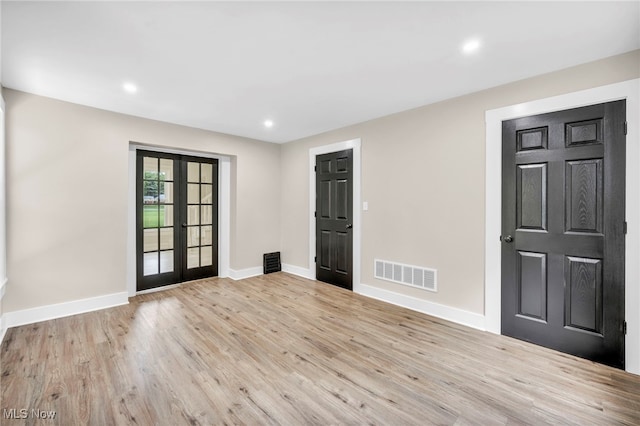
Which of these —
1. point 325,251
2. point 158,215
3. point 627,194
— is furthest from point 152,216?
point 627,194

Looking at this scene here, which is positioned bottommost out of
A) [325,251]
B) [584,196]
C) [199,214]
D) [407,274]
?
[407,274]

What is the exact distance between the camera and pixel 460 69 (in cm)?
250

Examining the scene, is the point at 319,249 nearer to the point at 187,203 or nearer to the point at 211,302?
the point at 211,302

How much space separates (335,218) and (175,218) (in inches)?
100

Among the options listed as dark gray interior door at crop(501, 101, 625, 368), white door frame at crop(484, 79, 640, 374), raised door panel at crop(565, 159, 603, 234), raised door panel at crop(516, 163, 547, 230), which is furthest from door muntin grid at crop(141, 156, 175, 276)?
raised door panel at crop(565, 159, 603, 234)

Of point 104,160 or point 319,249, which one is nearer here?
point 104,160

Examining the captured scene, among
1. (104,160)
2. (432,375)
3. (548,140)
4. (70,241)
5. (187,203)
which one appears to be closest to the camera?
(432,375)

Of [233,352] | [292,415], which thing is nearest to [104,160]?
[233,352]

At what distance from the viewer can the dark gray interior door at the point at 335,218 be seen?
4.32m

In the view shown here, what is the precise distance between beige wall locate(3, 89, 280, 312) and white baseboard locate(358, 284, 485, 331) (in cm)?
337

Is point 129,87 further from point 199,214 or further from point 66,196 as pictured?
point 199,214

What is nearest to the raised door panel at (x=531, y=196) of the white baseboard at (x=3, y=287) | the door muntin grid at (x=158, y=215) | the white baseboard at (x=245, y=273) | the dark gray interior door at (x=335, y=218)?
the dark gray interior door at (x=335, y=218)

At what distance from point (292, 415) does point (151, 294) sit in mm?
3269

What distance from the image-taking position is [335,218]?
14.9ft
